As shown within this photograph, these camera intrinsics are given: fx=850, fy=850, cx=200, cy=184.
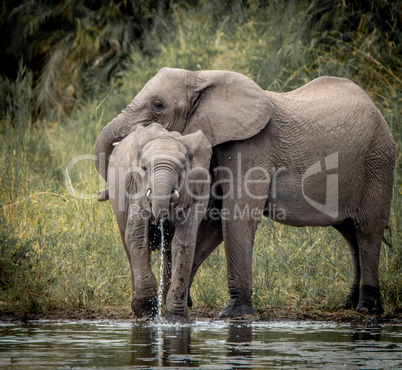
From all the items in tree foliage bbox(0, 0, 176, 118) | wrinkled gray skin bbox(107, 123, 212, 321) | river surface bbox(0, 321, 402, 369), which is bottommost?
river surface bbox(0, 321, 402, 369)

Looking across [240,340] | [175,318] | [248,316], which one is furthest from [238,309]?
[240,340]

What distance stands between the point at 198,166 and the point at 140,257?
867mm

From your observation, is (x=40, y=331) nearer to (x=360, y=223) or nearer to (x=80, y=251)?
(x=80, y=251)

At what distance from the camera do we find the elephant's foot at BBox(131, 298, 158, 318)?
6806 millimetres

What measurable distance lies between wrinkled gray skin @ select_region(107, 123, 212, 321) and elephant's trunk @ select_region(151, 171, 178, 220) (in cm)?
8

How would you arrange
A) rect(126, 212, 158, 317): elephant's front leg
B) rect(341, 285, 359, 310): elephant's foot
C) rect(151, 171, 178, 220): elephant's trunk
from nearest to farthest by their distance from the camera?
rect(151, 171, 178, 220): elephant's trunk
rect(126, 212, 158, 317): elephant's front leg
rect(341, 285, 359, 310): elephant's foot

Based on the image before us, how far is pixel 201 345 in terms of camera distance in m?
5.64

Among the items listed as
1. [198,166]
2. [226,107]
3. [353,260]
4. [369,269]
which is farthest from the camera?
[353,260]

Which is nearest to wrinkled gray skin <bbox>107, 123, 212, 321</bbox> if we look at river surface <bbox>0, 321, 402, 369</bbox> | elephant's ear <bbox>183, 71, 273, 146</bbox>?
river surface <bbox>0, 321, 402, 369</bbox>

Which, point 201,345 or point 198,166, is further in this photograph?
point 198,166

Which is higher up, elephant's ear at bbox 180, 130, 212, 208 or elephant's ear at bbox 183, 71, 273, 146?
elephant's ear at bbox 183, 71, 273, 146

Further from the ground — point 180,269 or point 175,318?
point 180,269

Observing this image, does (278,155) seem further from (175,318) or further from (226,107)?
(175,318)

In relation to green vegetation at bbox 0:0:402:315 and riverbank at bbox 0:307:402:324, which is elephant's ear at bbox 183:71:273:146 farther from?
riverbank at bbox 0:307:402:324
